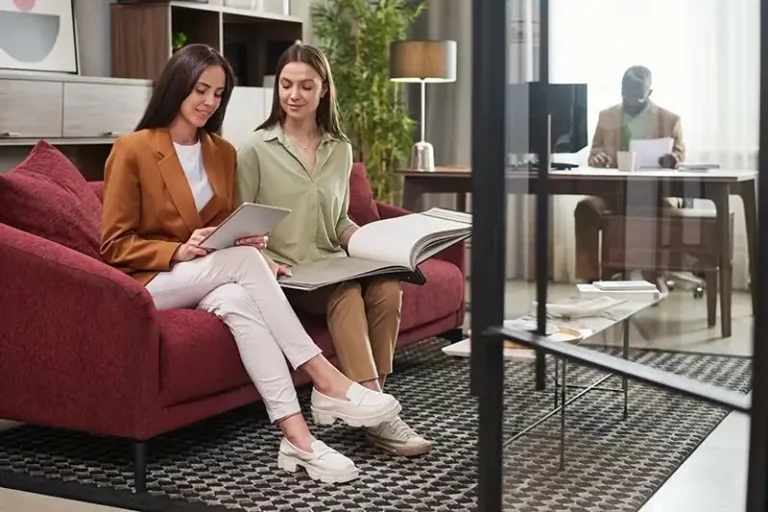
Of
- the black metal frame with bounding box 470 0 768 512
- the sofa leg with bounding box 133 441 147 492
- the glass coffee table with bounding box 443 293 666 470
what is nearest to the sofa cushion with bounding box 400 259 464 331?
the sofa leg with bounding box 133 441 147 492

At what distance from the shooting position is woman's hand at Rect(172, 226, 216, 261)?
2.91 meters

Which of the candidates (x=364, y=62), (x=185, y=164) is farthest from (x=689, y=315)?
(x=364, y=62)

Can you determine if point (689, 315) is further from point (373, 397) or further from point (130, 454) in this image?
point (130, 454)

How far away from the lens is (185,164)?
120 inches

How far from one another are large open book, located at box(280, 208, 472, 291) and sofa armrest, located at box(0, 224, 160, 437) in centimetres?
48

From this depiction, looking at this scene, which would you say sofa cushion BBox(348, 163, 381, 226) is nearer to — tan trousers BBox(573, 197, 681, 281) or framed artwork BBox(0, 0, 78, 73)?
framed artwork BBox(0, 0, 78, 73)

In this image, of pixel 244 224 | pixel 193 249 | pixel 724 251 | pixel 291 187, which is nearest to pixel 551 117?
pixel 724 251

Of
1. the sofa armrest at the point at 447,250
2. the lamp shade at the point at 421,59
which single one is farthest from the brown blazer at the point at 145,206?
the lamp shade at the point at 421,59

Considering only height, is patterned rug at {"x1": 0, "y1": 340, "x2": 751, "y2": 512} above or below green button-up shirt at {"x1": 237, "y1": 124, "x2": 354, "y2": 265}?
below

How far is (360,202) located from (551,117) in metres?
2.81

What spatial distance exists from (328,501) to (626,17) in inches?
62.0

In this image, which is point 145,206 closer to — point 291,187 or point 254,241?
point 254,241

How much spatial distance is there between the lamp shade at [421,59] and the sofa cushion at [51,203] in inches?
114

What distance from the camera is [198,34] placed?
519cm
